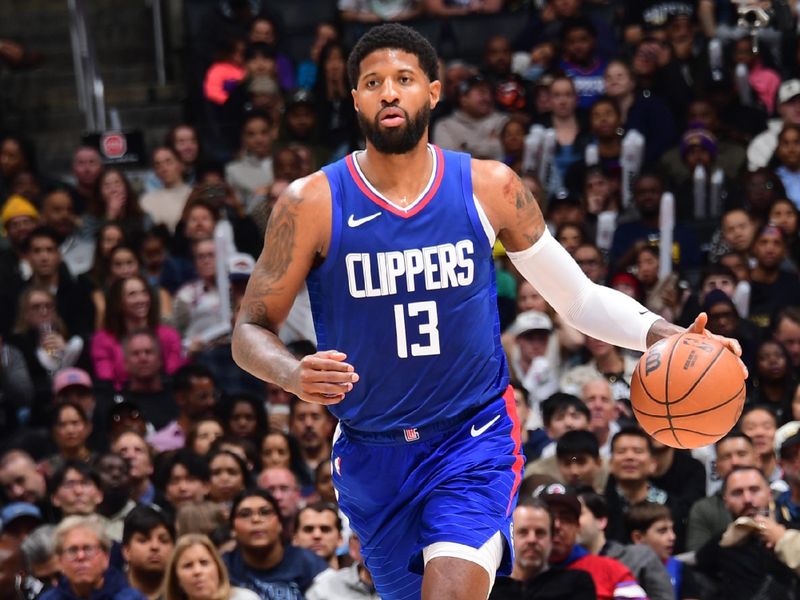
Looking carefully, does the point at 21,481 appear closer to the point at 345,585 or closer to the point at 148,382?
the point at 148,382

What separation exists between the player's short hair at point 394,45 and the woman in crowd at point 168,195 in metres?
7.45

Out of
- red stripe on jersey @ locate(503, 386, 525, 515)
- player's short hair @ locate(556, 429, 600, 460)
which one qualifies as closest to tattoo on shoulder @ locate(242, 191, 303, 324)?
red stripe on jersey @ locate(503, 386, 525, 515)

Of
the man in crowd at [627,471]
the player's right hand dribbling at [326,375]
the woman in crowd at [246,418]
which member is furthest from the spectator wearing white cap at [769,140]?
the player's right hand dribbling at [326,375]

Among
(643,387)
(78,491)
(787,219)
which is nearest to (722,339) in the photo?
(643,387)

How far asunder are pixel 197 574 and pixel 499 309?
3788 mm

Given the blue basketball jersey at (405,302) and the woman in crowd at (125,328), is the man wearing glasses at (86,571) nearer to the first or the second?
the woman in crowd at (125,328)

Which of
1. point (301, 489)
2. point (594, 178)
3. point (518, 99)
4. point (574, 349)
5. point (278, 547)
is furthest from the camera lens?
point (518, 99)

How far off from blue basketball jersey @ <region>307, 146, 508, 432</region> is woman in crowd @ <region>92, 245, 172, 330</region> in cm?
619

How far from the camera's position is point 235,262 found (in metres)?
11.2

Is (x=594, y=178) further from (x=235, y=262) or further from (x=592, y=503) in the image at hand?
→ (x=592, y=503)

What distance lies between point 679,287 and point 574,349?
827 mm

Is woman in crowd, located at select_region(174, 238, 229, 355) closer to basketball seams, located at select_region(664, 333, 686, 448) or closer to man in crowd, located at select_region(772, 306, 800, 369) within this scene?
man in crowd, located at select_region(772, 306, 800, 369)

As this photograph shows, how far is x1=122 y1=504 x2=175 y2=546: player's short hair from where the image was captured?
8492 mm

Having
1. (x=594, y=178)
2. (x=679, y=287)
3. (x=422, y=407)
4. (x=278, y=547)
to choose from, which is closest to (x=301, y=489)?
(x=278, y=547)
